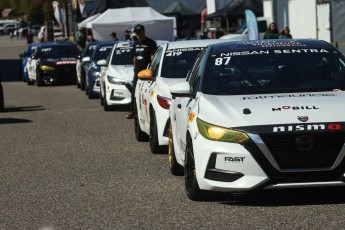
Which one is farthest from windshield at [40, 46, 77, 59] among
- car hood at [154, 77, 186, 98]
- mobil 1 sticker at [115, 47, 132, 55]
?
car hood at [154, 77, 186, 98]

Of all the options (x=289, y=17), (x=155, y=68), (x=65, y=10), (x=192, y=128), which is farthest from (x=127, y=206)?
(x=65, y=10)

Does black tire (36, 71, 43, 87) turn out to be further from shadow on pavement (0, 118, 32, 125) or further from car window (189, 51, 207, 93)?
car window (189, 51, 207, 93)

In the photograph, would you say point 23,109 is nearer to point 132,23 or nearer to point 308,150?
point 308,150

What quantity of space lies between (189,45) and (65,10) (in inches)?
2507

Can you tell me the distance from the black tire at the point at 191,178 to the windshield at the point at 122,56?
13164mm

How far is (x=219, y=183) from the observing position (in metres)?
8.56

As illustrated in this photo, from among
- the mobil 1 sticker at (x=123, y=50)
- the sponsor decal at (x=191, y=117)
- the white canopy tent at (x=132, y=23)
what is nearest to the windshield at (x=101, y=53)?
the mobil 1 sticker at (x=123, y=50)

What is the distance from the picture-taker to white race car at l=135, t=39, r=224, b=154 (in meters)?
12.6

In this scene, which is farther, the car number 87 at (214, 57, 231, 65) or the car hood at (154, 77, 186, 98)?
the car hood at (154, 77, 186, 98)

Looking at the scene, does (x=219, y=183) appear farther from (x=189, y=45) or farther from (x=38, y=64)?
(x=38, y=64)

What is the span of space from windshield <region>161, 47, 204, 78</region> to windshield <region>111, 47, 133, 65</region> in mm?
8237

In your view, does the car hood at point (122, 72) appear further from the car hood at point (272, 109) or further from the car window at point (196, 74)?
the car hood at point (272, 109)

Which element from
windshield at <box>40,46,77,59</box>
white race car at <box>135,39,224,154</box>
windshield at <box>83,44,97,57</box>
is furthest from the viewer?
windshield at <box>40,46,77,59</box>

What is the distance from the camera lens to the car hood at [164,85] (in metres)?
12.7
